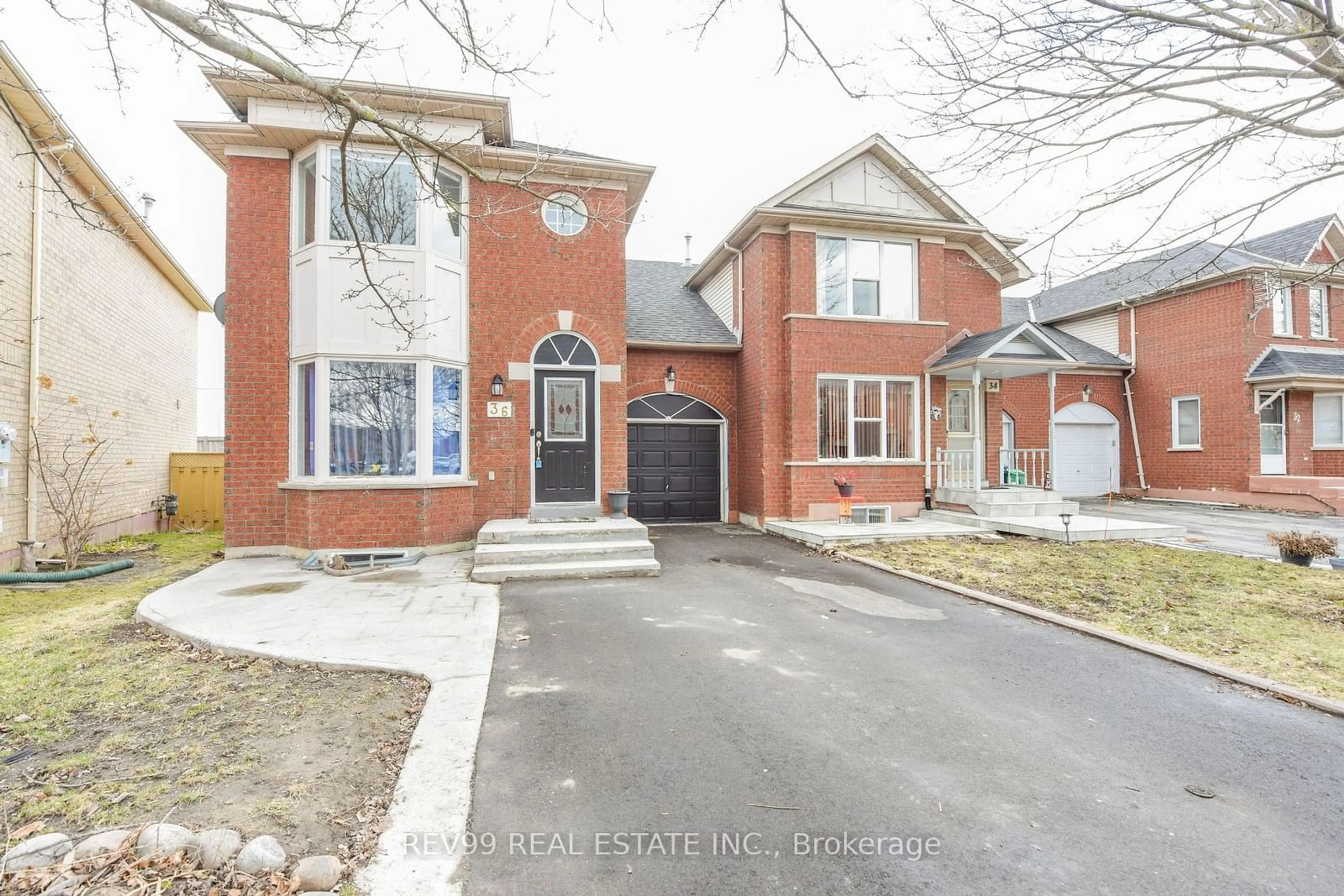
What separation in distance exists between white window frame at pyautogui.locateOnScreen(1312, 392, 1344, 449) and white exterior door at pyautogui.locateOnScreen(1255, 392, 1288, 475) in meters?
0.97

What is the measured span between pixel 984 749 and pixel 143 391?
15.4 meters

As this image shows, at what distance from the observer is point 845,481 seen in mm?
11422

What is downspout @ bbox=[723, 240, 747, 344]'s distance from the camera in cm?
1273

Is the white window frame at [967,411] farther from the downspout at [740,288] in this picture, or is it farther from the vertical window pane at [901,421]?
the downspout at [740,288]

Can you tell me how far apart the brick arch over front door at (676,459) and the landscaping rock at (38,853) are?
1012 cm

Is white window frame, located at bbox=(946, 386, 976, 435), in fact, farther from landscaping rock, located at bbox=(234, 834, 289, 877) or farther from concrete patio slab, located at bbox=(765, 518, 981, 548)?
landscaping rock, located at bbox=(234, 834, 289, 877)

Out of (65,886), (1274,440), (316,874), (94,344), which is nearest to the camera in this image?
(65,886)

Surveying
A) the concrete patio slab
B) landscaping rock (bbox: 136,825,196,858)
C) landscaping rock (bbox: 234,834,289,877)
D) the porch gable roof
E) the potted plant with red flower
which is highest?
the porch gable roof

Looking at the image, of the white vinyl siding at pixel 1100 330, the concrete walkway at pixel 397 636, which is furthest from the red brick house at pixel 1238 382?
the concrete walkway at pixel 397 636

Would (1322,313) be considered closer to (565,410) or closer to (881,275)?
(881,275)

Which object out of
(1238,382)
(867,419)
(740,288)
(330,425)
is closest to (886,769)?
(330,425)

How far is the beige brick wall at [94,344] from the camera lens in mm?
7688

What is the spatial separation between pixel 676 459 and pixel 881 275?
5607 millimetres

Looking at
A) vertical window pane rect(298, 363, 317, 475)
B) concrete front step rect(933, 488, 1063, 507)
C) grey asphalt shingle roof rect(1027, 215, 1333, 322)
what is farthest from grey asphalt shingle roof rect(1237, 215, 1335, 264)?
vertical window pane rect(298, 363, 317, 475)
